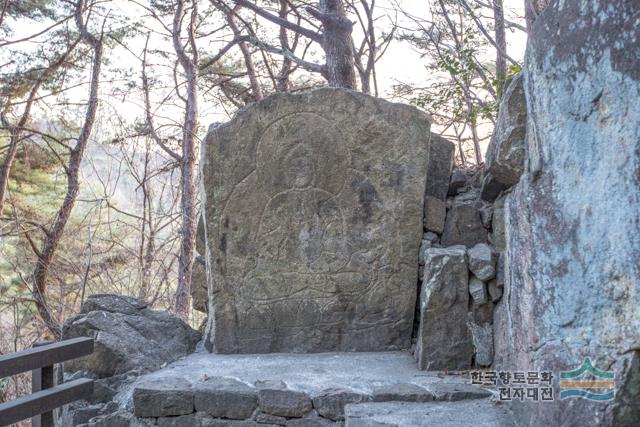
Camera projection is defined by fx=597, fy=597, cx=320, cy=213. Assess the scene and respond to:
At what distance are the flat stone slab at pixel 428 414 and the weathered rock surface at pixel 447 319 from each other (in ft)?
1.43

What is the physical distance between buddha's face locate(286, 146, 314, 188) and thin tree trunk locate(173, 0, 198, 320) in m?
4.03

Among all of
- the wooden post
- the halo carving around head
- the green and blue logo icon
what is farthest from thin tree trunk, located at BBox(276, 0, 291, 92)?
the green and blue logo icon

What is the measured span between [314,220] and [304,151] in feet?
1.48

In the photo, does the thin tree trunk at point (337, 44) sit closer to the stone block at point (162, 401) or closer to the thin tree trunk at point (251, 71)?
the thin tree trunk at point (251, 71)

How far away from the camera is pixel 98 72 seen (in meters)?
8.09

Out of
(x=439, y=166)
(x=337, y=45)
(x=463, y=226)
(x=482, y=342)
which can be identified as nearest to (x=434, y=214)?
(x=463, y=226)

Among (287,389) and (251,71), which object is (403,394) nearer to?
(287,389)

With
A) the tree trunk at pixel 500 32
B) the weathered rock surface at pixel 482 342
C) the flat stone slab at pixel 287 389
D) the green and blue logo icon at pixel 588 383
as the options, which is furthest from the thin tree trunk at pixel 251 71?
the green and blue logo icon at pixel 588 383

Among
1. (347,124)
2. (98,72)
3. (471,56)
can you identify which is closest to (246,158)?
(347,124)

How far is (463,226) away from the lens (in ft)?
12.7

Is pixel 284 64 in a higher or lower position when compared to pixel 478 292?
higher

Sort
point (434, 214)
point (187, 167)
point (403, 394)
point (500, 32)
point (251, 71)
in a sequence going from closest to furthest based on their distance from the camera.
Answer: point (403, 394) < point (434, 214) < point (500, 32) < point (187, 167) < point (251, 71)

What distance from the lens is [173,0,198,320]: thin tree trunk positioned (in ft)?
25.5

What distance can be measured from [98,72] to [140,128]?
1.14 meters
